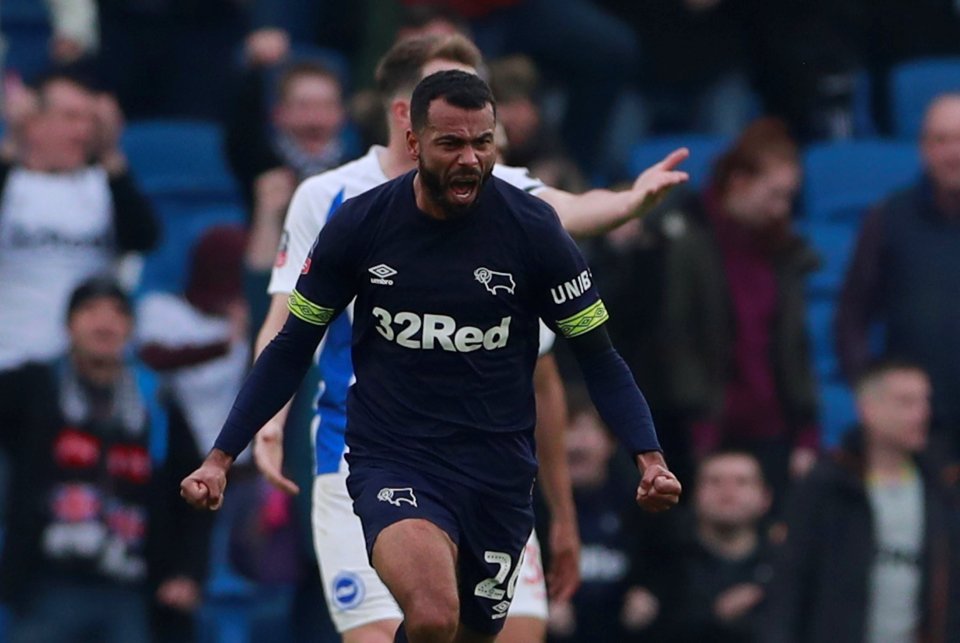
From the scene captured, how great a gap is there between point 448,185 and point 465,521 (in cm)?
85

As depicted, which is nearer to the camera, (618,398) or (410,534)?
(410,534)

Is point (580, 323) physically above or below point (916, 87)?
below

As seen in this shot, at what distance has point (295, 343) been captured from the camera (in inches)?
226

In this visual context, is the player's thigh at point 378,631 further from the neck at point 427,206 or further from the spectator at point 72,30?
the spectator at point 72,30

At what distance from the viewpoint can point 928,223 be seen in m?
9.77

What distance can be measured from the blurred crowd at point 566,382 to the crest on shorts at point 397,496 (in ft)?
7.69

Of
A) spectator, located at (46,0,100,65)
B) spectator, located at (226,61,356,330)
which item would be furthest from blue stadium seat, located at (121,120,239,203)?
spectator, located at (226,61,356,330)

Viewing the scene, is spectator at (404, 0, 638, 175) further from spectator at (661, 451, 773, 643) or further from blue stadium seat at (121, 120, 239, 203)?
spectator at (661, 451, 773, 643)

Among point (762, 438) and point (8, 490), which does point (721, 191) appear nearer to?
point (762, 438)

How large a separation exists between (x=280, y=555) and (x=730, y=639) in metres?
1.84

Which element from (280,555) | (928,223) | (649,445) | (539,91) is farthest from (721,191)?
(649,445)

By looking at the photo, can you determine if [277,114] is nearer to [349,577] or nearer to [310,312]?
[349,577]

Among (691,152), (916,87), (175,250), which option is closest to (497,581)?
(175,250)

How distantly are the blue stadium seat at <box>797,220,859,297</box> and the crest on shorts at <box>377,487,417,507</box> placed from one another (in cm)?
620
